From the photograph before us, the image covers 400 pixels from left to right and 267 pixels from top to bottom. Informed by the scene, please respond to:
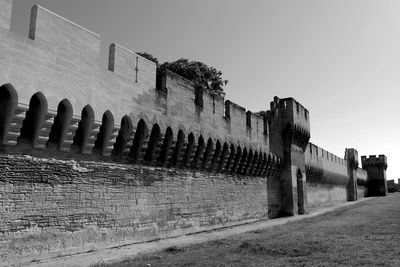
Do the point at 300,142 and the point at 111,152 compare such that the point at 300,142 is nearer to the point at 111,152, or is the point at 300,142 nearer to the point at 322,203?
the point at 322,203

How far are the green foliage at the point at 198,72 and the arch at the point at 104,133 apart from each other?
17048 mm

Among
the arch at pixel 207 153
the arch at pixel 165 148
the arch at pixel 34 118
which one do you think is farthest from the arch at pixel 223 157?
the arch at pixel 34 118

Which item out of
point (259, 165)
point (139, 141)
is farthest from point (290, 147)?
point (139, 141)

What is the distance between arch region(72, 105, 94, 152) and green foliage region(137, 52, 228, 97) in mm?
17562

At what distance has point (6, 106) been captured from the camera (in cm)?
841

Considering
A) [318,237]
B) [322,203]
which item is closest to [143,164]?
[318,237]

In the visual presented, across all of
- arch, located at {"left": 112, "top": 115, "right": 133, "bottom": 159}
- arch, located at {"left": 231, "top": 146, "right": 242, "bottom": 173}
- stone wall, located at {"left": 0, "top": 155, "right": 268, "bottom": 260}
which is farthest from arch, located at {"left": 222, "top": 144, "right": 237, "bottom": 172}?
arch, located at {"left": 112, "top": 115, "right": 133, "bottom": 159}

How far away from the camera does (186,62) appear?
29.0 metres

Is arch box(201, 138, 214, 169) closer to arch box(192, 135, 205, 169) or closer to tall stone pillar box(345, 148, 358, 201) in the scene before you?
arch box(192, 135, 205, 169)

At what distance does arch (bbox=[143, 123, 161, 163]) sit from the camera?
12422 millimetres

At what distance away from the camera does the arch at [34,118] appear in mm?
8922

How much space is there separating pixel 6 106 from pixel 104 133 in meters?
2.91

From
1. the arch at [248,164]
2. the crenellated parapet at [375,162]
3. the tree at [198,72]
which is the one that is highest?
the tree at [198,72]

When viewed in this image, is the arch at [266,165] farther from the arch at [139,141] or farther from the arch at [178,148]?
the arch at [139,141]
